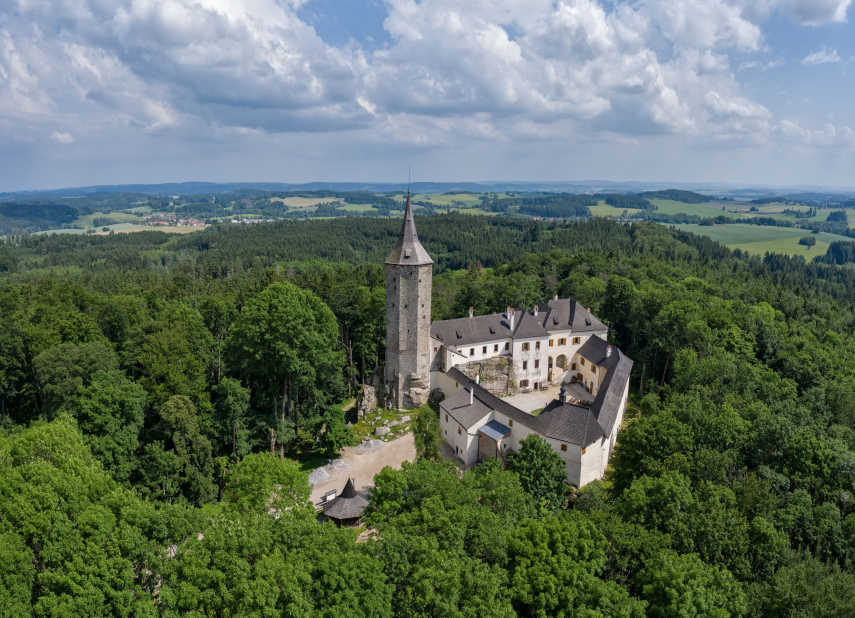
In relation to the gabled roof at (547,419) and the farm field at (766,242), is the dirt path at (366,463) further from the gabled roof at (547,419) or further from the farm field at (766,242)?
the farm field at (766,242)

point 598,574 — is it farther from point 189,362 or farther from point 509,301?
point 509,301

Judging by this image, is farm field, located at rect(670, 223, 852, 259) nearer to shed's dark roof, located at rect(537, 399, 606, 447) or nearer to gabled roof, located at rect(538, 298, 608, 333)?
gabled roof, located at rect(538, 298, 608, 333)

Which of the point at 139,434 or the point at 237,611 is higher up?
the point at 237,611

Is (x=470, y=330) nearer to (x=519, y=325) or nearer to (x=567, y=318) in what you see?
(x=519, y=325)

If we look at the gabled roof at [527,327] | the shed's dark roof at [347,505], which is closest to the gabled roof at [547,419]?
the shed's dark roof at [347,505]

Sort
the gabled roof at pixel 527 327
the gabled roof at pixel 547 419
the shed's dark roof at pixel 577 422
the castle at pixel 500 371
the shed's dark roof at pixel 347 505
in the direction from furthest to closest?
the gabled roof at pixel 527 327, the castle at pixel 500 371, the gabled roof at pixel 547 419, the shed's dark roof at pixel 577 422, the shed's dark roof at pixel 347 505

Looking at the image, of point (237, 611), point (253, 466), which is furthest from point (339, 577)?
point (253, 466)
